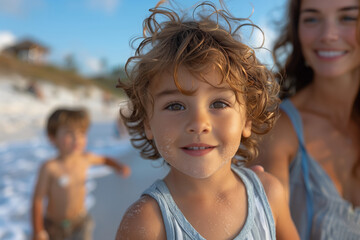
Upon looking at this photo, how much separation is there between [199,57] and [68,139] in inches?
118

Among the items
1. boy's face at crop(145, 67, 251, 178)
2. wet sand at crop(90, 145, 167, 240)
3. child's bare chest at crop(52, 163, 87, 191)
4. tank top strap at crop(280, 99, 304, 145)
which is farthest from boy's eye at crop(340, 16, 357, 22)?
child's bare chest at crop(52, 163, 87, 191)

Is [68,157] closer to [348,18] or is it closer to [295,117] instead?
[295,117]

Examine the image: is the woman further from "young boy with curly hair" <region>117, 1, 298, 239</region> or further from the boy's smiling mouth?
the boy's smiling mouth

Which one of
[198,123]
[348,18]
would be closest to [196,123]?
[198,123]

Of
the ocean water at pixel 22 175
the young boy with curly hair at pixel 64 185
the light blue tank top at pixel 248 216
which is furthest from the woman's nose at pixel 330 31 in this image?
the ocean water at pixel 22 175

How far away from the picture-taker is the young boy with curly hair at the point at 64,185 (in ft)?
12.2

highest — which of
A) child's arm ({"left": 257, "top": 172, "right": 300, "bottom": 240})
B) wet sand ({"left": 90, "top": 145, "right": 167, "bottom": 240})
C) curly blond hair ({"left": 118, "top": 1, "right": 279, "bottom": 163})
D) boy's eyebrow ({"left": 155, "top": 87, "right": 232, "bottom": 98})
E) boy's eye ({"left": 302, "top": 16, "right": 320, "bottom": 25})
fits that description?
boy's eye ({"left": 302, "top": 16, "right": 320, "bottom": 25})

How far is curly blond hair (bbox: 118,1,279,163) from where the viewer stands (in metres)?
1.23

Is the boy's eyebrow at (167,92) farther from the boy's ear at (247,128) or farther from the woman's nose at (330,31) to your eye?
the woman's nose at (330,31)

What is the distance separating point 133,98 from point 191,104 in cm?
36

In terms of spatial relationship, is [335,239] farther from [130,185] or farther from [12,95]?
[12,95]

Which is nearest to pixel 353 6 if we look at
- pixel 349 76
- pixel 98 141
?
pixel 349 76

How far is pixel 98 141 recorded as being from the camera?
1318cm

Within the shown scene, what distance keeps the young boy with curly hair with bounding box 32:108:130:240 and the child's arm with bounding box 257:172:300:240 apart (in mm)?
2769
